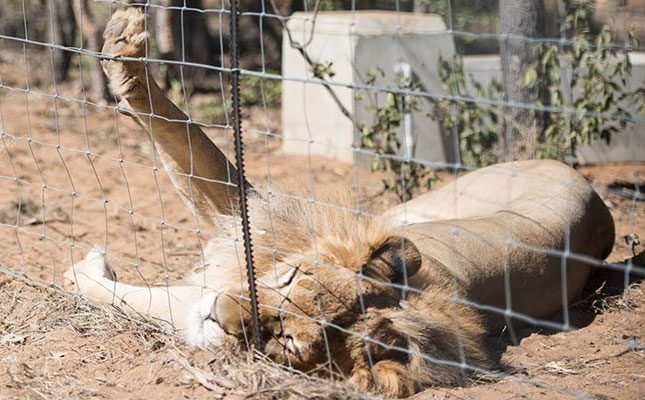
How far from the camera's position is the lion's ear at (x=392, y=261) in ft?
10.9

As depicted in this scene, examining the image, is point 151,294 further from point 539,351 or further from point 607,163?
point 607,163

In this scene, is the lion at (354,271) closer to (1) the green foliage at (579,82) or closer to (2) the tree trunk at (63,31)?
(1) the green foliage at (579,82)

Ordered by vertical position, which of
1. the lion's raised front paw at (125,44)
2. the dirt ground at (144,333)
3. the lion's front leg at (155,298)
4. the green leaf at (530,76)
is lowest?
the dirt ground at (144,333)

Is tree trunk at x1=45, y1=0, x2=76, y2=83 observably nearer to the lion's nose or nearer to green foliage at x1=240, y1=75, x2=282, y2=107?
green foliage at x1=240, y1=75, x2=282, y2=107

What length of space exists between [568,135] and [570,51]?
2.95 ft

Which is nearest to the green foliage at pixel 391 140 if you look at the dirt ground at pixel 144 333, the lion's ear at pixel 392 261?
the dirt ground at pixel 144 333

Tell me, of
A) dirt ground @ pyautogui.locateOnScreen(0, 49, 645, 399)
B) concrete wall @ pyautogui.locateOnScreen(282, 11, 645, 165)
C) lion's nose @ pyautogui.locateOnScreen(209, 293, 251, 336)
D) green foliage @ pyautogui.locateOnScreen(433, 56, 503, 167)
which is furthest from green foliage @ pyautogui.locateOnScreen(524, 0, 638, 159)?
lion's nose @ pyautogui.locateOnScreen(209, 293, 251, 336)

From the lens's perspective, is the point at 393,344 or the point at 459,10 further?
the point at 459,10

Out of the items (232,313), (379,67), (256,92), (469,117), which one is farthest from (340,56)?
(232,313)

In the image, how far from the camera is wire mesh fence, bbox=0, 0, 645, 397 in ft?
10.5

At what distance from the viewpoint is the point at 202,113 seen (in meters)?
8.80

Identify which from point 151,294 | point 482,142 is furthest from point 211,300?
point 482,142

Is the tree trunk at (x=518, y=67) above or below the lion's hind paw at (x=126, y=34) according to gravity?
below

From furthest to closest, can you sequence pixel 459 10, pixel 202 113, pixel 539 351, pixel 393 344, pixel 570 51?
pixel 459 10 < pixel 202 113 < pixel 570 51 < pixel 539 351 < pixel 393 344
